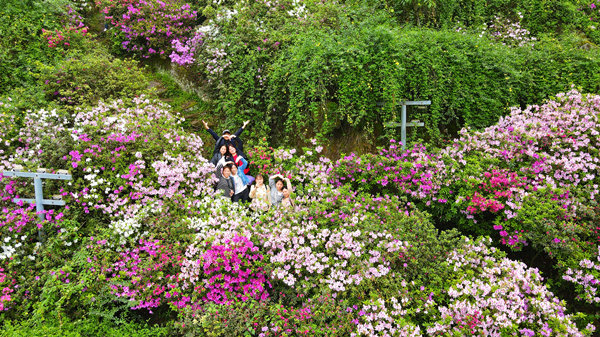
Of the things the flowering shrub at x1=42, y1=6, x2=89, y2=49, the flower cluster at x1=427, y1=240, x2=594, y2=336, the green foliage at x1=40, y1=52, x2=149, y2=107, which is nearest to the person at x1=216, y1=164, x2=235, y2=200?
the green foliage at x1=40, y1=52, x2=149, y2=107

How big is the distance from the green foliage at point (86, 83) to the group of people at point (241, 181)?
248cm

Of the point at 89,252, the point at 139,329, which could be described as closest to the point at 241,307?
the point at 139,329

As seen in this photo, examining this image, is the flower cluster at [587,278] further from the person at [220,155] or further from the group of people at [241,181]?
the person at [220,155]

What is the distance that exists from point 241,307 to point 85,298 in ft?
7.22

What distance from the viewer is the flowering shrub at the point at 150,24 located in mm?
10398

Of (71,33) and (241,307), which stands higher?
(71,33)

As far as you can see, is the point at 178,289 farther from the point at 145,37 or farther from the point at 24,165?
the point at 145,37

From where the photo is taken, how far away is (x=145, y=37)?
1066 cm

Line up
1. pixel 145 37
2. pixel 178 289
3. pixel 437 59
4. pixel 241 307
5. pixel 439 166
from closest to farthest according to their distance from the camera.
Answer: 1. pixel 241 307
2. pixel 178 289
3. pixel 439 166
4. pixel 437 59
5. pixel 145 37

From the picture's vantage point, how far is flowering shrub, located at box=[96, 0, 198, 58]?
10.4 metres

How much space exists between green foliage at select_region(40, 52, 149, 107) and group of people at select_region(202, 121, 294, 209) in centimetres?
248

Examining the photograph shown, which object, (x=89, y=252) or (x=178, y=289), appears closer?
(x=178, y=289)

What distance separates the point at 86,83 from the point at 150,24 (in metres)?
3.07

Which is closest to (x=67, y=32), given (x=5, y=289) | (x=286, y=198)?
(x=5, y=289)
